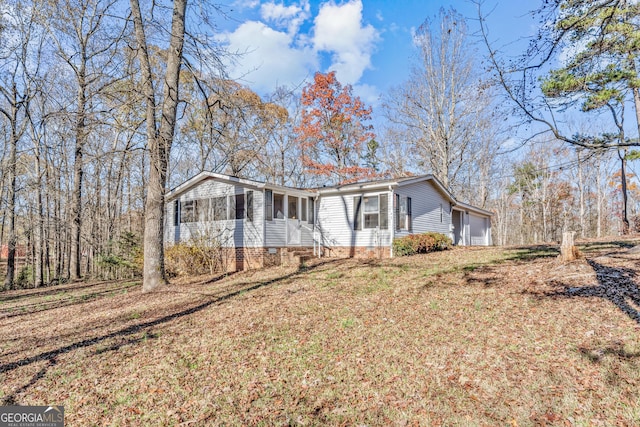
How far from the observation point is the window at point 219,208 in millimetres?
13872

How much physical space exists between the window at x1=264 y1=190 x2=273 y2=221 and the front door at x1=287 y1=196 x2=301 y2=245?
3.40 ft

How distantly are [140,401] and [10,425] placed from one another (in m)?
1.31

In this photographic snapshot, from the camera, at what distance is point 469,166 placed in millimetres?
25344

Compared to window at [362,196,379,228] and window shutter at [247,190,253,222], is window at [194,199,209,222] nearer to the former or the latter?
window shutter at [247,190,253,222]

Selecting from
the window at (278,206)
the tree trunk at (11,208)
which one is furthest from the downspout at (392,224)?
the tree trunk at (11,208)

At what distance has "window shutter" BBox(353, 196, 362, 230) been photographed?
555 inches

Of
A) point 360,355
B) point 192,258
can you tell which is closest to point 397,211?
point 192,258

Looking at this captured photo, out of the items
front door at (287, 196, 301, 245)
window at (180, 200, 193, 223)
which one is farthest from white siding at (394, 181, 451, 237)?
window at (180, 200, 193, 223)

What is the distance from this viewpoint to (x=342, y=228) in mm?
14461

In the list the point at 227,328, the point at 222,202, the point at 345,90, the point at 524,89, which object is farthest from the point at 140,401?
the point at 345,90

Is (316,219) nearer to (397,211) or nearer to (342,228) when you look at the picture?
(342,228)

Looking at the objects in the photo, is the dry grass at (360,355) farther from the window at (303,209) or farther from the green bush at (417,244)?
the window at (303,209)

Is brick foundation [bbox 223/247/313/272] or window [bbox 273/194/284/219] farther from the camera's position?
window [bbox 273/194/284/219]

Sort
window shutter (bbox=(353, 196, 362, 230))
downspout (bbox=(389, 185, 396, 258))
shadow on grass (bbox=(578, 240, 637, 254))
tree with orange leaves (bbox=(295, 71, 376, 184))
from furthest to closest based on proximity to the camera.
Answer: tree with orange leaves (bbox=(295, 71, 376, 184)), window shutter (bbox=(353, 196, 362, 230)), downspout (bbox=(389, 185, 396, 258)), shadow on grass (bbox=(578, 240, 637, 254))
